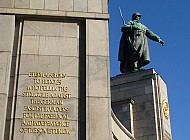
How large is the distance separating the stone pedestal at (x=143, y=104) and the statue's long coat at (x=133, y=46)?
6.12ft

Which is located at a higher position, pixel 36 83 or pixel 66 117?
pixel 36 83

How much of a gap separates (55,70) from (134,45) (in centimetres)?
1541

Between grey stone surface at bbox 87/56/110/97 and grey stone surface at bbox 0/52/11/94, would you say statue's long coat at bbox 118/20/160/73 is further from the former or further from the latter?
grey stone surface at bbox 0/52/11/94

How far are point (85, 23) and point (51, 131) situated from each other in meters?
4.69

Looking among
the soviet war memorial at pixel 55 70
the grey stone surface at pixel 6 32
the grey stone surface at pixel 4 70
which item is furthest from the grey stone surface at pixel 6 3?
the grey stone surface at pixel 4 70

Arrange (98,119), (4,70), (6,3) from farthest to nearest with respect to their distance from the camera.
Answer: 1. (6,3)
2. (4,70)
3. (98,119)

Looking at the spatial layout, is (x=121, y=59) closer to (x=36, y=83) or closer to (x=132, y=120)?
(x=132, y=120)

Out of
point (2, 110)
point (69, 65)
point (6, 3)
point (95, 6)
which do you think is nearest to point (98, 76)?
point (69, 65)

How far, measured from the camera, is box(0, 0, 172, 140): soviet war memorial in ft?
45.3

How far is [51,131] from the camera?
44.8 feet

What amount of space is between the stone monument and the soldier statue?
43.3 feet

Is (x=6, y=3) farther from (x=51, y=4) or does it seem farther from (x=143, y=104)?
(x=143, y=104)

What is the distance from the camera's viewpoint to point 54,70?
48.5 ft

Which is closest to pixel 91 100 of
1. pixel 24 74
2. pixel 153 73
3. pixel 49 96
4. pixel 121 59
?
pixel 49 96
